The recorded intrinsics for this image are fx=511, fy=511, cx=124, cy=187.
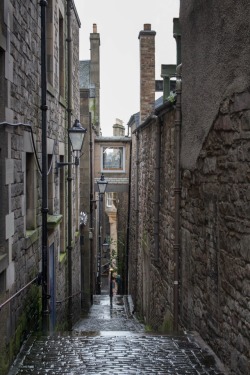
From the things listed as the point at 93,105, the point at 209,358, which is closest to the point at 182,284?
the point at 209,358

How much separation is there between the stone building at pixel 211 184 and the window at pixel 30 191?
220 centimetres

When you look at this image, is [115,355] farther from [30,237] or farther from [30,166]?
[30,166]

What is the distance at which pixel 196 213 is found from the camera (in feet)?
22.0

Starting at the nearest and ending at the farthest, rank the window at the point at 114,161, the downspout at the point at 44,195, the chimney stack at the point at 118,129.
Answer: the downspout at the point at 44,195
the window at the point at 114,161
the chimney stack at the point at 118,129

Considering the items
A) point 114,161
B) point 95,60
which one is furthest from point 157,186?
point 95,60

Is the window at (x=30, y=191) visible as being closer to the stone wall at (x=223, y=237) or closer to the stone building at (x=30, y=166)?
the stone building at (x=30, y=166)

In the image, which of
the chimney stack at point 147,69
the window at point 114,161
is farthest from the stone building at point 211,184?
the window at point 114,161

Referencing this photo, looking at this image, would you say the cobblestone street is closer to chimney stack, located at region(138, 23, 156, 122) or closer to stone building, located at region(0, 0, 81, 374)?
stone building, located at region(0, 0, 81, 374)

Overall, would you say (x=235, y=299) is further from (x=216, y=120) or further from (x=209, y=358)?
(x=216, y=120)

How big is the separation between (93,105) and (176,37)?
74.3 ft

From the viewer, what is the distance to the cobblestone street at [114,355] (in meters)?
5.32

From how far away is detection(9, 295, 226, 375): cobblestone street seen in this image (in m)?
5.32

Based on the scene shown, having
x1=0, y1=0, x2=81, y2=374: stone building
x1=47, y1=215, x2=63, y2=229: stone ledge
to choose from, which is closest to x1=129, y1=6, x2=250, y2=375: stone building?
x1=47, y1=215, x2=63, y2=229: stone ledge

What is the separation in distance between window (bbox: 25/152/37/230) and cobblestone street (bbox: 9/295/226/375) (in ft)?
6.16
